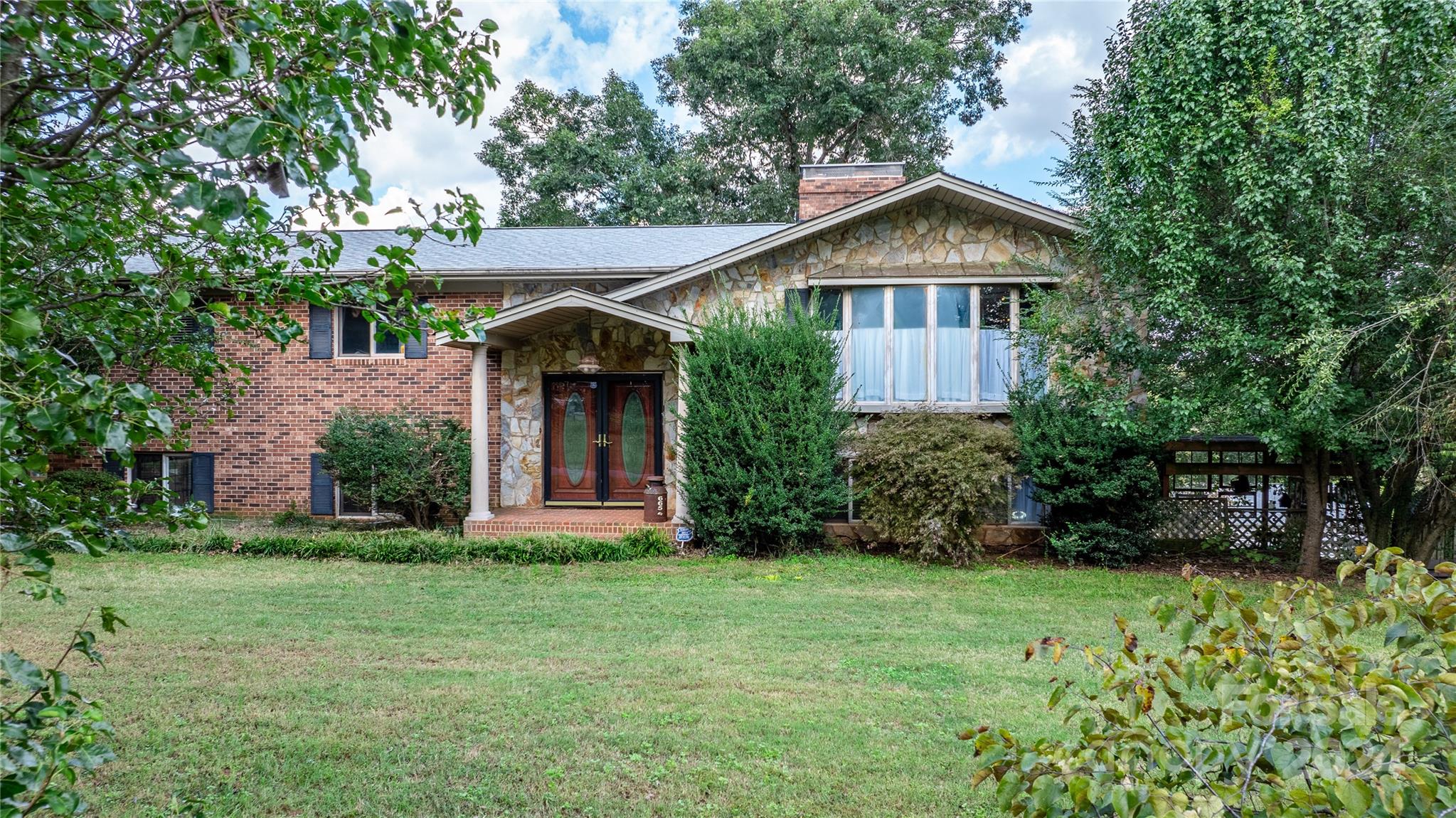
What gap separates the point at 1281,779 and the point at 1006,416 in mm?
9629

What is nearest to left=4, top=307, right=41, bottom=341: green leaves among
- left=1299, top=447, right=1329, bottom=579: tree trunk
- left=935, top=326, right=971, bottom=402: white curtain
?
left=935, top=326, right=971, bottom=402: white curtain

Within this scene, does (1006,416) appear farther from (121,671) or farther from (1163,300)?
(121,671)

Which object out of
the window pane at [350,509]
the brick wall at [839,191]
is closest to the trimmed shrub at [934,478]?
the brick wall at [839,191]

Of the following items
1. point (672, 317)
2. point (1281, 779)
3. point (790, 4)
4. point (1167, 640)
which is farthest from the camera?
point (790, 4)

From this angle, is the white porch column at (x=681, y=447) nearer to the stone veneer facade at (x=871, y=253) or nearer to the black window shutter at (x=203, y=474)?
the stone veneer facade at (x=871, y=253)

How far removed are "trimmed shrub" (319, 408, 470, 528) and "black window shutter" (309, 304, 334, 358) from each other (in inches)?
51.2

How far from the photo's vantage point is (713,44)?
79.9 feet

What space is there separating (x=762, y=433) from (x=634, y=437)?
10.0 feet

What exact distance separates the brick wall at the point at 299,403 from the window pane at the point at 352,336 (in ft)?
0.42

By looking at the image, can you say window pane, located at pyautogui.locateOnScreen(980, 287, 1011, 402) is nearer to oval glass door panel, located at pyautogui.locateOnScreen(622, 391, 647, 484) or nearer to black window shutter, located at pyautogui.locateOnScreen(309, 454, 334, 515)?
oval glass door panel, located at pyautogui.locateOnScreen(622, 391, 647, 484)

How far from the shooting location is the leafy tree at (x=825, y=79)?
77.9 feet

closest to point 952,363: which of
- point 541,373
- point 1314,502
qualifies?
point 1314,502

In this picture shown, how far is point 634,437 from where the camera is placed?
12117 mm

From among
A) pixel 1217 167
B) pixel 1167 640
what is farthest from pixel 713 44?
pixel 1167 640
